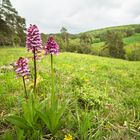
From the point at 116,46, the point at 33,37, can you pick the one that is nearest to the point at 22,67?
the point at 33,37

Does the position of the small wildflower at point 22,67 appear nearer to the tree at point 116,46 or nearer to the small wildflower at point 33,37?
the small wildflower at point 33,37

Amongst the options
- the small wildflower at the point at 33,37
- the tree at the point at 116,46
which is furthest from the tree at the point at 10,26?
the small wildflower at the point at 33,37

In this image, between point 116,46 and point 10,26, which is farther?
point 116,46

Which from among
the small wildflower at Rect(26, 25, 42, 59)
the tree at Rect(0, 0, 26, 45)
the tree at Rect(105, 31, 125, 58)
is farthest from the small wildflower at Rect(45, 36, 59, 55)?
the tree at Rect(105, 31, 125, 58)

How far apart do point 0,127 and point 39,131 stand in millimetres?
785

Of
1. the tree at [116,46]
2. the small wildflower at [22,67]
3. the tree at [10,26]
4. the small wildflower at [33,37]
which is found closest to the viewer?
the small wildflower at [33,37]

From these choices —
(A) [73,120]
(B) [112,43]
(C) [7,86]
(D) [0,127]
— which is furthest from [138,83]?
(B) [112,43]

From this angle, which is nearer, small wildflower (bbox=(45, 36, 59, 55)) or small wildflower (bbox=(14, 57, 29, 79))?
small wildflower (bbox=(45, 36, 59, 55))

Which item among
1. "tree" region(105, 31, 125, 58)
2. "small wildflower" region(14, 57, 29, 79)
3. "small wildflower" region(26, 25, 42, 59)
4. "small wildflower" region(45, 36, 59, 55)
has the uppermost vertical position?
"small wildflower" region(26, 25, 42, 59)

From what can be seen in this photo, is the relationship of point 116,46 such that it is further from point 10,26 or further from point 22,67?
point 22,67

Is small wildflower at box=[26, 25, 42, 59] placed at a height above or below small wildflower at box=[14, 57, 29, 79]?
above

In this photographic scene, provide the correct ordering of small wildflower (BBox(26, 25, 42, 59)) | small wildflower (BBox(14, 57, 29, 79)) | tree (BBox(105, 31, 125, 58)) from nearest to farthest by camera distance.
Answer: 1. small wildflower (BBox(26, 25, 42, 59))
2. small wildflower (BBox(14, 57, 29, 79))
3. tree (BBox(105, 31, 125, 58))

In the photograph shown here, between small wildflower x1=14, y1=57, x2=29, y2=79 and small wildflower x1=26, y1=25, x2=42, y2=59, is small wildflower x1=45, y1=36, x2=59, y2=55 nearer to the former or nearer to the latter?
small wildflower x1=26, y1=25, x2=42, y2=59

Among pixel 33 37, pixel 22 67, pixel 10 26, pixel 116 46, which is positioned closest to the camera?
pixel 33 37
